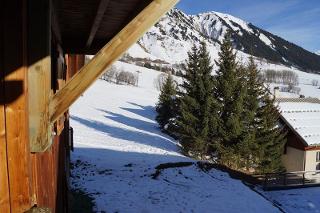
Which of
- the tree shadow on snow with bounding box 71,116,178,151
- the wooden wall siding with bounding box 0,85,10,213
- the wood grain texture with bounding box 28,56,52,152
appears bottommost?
the tree shadow on snow with bounding box 71,116,178,151

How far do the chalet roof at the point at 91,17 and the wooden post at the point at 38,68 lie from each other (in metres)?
0.66

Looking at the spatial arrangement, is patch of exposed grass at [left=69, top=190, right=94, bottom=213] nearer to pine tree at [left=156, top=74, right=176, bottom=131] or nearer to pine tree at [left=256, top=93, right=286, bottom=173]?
pine tree at [left=256, top=93, right=286, bottom=173]

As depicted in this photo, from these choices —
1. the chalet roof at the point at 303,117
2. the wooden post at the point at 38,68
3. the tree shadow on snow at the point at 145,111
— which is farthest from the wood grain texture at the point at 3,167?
the tree shadow on snow at the point at 145,111

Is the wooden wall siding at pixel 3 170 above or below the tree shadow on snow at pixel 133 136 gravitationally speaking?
above

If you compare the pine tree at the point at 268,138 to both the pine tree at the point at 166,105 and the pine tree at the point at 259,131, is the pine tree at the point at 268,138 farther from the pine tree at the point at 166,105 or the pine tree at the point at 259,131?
the pine tree at the point at 166,105

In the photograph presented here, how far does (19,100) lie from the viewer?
2.25 meters

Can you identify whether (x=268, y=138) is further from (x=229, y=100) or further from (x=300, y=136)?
(x=229, y=100)

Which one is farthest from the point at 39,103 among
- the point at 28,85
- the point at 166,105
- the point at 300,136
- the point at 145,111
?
the point at 145,111

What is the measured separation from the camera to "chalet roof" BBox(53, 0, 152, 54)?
11.0 ft

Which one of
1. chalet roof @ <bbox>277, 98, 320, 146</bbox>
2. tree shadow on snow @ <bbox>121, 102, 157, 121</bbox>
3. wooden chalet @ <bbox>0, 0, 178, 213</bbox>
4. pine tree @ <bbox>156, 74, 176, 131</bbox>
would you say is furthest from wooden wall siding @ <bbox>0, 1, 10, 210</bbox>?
tree shadow on snow @ <bbox>121, 102, 157, 121</bbox>

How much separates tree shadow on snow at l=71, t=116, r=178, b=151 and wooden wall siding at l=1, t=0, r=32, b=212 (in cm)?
2711

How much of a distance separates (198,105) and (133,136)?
8.21 meters

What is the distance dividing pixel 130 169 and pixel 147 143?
12.3m

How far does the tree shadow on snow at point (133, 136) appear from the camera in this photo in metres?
31.0
